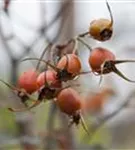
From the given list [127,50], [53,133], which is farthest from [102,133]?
[53,133]

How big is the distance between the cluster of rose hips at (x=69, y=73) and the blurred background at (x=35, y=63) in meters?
0.35

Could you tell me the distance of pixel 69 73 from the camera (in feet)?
3.50

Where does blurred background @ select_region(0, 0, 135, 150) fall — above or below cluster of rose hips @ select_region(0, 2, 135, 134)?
below

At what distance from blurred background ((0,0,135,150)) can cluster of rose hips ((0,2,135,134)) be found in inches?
13.7

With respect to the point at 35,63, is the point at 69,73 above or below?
above

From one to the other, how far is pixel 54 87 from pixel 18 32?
1.01m

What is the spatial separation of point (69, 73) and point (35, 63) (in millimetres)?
948

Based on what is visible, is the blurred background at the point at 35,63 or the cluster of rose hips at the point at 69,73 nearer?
the cluster of rose hips at the point at 69,73

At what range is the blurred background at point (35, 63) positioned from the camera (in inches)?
70.2

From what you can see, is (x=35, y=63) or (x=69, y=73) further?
(x=35, y=63)

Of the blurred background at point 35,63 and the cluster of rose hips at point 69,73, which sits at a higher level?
the cluster of rose hips at point 69,73

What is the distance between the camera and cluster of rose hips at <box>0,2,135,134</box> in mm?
1067

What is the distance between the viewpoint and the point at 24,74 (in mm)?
1155

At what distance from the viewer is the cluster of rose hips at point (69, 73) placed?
1067mm
